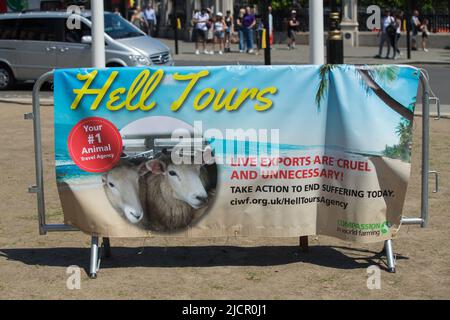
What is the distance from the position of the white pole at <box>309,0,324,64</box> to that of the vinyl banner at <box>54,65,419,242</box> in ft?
7.67

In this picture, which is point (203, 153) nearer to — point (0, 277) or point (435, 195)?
point (0, 277)

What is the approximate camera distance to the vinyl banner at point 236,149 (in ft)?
22.2

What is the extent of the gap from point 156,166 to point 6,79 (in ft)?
53.5

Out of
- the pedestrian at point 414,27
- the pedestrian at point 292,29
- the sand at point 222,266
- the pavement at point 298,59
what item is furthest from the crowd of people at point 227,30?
the sand at point 222,266

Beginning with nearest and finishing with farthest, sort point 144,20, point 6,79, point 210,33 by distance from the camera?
1. point 6,79
2. point 210,33
3. point 144,20

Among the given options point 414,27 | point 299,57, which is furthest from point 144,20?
point 414,27

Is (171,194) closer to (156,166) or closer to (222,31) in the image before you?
(156,166)

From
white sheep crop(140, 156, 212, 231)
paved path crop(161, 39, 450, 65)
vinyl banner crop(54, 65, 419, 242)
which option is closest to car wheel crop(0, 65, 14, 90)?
paved path crop(161, 39, 450, 65)

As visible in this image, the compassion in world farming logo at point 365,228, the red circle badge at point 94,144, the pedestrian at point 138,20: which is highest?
the pedestrian at point 138,20

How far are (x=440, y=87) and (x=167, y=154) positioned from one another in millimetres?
15201

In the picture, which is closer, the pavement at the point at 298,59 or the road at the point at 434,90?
the road at the point at 434,90

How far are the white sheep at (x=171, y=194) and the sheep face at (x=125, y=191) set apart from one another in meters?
0.05

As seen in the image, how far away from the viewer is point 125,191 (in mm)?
6977

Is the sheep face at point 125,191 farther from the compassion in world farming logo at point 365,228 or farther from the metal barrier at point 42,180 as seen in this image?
the compassion in world farming logo at point 365,228
